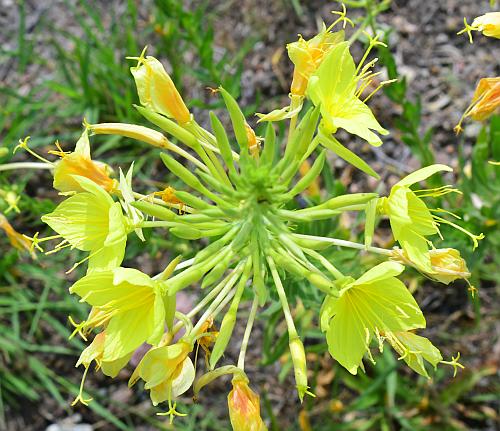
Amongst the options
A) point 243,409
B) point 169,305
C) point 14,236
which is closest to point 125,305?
point 169,305

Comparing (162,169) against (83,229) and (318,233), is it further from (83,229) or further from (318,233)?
(83,229)

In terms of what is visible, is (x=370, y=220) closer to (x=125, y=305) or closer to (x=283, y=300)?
Result: (x=283, y=300)

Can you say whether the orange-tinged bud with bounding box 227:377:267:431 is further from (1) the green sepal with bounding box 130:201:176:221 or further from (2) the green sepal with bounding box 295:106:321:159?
(2) the green sepal with bounding box 295:106:321:159

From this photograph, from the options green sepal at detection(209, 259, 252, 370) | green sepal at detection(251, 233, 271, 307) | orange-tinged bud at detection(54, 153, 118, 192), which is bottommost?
green sepal at detection(209, 259, 252, 370)

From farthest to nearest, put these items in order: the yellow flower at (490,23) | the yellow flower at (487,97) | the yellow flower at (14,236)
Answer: the yellow flower at (14,236) → the yellow flower at (487,97) → the yellow flower at (490,23)

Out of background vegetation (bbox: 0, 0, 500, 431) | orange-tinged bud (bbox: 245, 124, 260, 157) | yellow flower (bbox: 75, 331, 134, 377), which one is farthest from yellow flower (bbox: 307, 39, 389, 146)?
background vegetation (bbox: 0, 0, 500, 431)

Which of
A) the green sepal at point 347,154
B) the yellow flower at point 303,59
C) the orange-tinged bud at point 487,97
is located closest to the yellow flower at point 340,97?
the green sepal at point 347,154

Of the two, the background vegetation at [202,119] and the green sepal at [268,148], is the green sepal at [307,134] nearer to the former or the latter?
the green sepal at [268,148]
